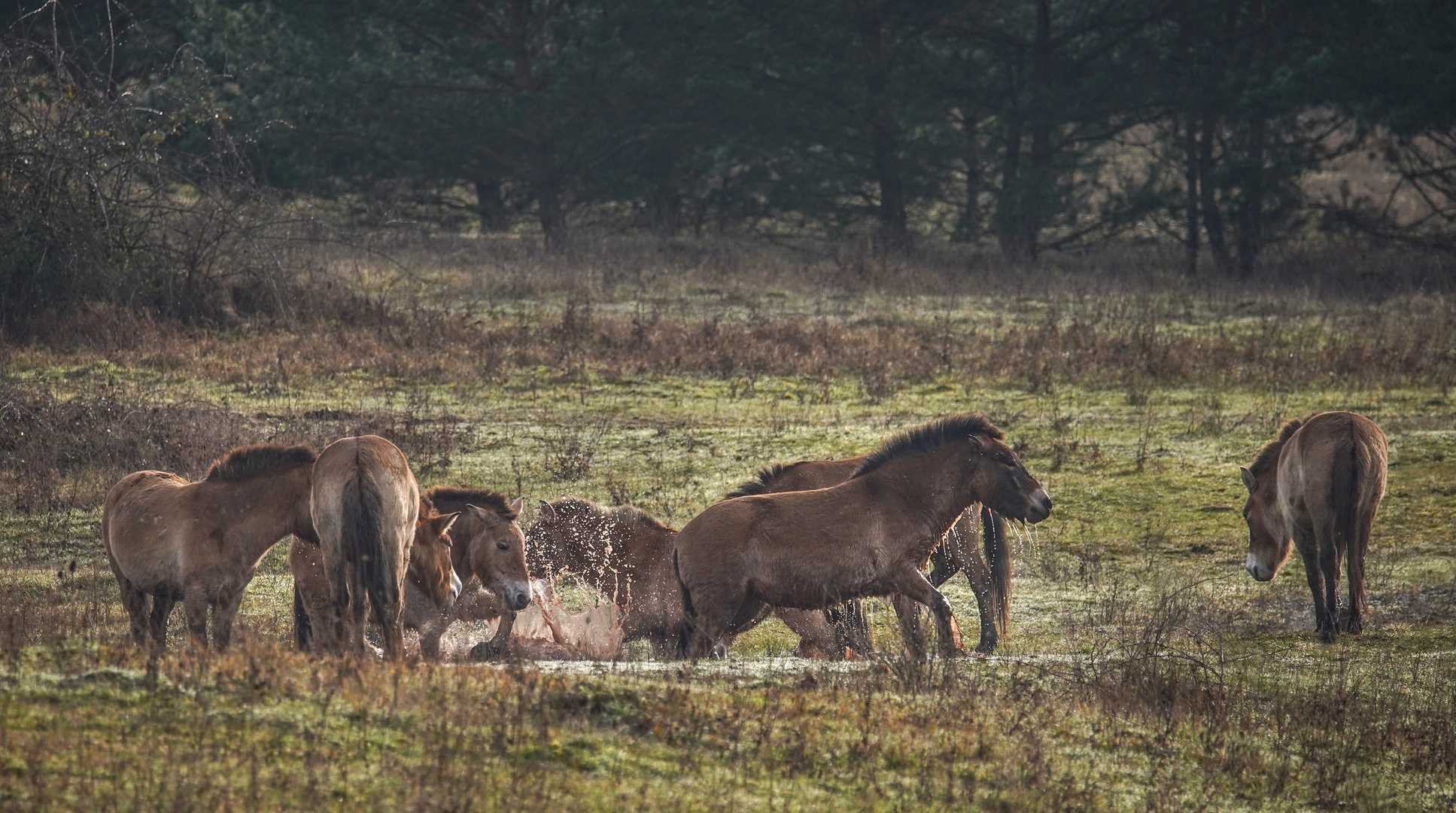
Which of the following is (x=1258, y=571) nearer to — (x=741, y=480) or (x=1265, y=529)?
(x=1265, y=529)

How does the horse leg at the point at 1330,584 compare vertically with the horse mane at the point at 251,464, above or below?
below

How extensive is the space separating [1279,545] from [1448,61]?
2243cm

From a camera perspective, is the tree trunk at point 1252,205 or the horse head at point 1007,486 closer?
the horse head at point 1007,486

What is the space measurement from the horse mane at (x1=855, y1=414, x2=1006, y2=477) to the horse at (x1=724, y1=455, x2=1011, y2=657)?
0.41 m

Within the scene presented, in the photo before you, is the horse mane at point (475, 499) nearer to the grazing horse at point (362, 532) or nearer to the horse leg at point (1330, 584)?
the grazing horse at point (362, 532)

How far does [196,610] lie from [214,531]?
46cm

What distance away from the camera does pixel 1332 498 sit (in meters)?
11.0

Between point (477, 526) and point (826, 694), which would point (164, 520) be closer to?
point (477, 526)

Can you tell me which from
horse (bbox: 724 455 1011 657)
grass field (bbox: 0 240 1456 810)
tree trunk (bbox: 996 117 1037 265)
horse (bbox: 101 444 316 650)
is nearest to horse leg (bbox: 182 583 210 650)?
horse (bbox: 101 444 316 650)

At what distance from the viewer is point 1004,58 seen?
38438mm

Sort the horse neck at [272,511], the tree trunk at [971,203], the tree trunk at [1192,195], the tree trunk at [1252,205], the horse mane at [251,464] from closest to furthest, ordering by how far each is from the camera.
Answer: the horse neck at [272,511]
the horse mane at [251,464]
the tree trunk at [1252,205]
the tree trunk at [1192,195]
the tree trunk at [971,203]

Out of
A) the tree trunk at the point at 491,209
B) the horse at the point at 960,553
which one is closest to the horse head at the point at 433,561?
the horse at the point at 960,553

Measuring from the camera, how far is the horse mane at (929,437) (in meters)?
10.0

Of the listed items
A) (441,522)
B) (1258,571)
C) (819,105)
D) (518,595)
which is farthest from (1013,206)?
(441,522)
